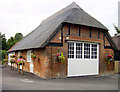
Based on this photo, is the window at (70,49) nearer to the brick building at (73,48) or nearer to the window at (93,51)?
the brick building at (73,48)

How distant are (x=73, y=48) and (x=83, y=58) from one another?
3.96 feet

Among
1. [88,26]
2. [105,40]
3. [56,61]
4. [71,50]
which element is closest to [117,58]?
[105,40]

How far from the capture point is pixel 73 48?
10312mm

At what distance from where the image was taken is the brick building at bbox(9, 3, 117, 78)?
30.8 feet

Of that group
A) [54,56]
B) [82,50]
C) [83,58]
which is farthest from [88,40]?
[54,56]

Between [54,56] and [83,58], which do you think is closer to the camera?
[54,56]

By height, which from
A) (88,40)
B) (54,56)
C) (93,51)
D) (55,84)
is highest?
(88,40)

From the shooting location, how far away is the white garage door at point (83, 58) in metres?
10.2

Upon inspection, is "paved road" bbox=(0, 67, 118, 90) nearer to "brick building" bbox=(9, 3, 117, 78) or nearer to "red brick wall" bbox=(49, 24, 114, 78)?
"red brick wall" bbox=(49, 24, 114, 78)

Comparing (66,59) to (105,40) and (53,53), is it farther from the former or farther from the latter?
(105,40)

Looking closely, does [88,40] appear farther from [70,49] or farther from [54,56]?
[54,56]

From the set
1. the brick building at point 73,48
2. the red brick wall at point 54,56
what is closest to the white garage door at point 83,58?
the brick building at point 73,48

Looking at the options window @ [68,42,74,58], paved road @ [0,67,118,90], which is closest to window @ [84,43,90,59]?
window @ [68,42,74,58]

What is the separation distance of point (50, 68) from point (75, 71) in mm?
2180
